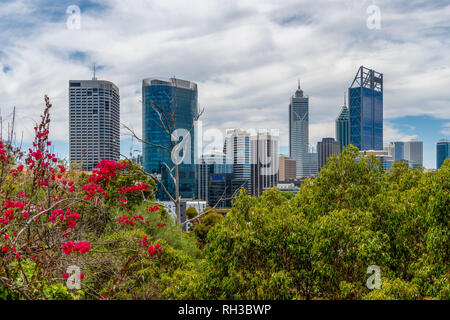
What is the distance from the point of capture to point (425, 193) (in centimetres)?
432

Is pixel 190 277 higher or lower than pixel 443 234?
lower

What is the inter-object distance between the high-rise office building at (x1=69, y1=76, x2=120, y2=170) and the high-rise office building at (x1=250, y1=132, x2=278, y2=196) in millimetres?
67655

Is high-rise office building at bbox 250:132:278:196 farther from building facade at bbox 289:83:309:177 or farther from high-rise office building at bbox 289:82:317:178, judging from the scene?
building facade at bbox 289:83:309:177

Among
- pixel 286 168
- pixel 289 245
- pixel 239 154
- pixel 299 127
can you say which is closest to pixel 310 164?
pixel 299 127

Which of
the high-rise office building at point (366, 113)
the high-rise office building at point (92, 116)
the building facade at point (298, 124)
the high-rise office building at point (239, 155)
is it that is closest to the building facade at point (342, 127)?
the high-rise office building at point (366, 113)

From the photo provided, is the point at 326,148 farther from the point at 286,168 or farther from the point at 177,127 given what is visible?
the point at 177,127

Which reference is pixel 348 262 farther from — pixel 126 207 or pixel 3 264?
pixel 126 207

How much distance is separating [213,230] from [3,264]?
2583 mm

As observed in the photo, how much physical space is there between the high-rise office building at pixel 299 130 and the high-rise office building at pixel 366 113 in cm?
4958

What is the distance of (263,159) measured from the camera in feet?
288

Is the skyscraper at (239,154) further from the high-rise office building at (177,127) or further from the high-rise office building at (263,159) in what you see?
the high-rise office building at (177,127)
